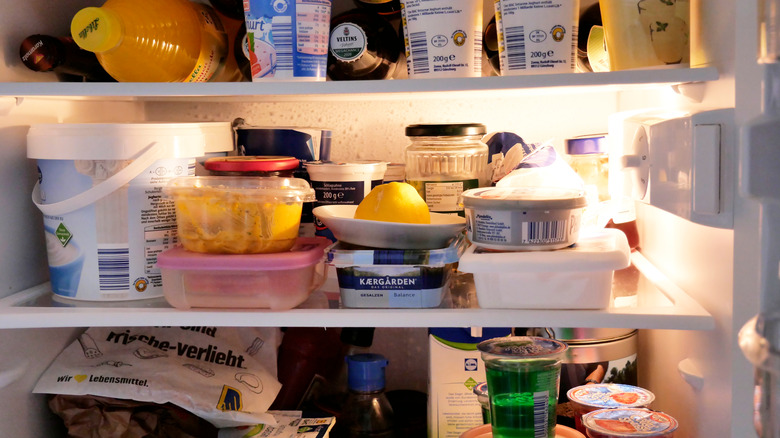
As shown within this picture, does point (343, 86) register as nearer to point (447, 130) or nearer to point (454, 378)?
point (447, 130)

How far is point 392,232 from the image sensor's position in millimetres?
1010

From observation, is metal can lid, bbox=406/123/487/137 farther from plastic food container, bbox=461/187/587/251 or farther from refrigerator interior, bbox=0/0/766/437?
plastic food container, bbox=461/187/587/251

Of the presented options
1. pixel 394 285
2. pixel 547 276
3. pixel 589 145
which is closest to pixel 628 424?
pixel 547 276

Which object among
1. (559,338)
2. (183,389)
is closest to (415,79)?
(559,338)

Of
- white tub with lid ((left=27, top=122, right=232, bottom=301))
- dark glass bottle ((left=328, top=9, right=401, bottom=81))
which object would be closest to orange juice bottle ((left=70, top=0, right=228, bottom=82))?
white tub with lid ((left=27, top=122, right=232, bottom=301))

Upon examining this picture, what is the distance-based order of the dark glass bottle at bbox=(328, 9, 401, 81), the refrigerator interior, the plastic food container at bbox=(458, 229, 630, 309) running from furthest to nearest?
the dark glass bottle at bbox=(328, 9, 401, 81), the plastic food container at bbox=(458, 229, 630, 309), the refrigerator interior

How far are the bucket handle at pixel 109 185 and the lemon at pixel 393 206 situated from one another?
300 mm

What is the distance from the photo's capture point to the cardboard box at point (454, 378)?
3.78 feet

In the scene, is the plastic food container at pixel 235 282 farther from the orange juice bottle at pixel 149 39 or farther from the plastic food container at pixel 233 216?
the orange juice bottle at pixel 149 39

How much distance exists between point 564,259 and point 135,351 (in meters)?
0.73

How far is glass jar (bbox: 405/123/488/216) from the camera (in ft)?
3.76

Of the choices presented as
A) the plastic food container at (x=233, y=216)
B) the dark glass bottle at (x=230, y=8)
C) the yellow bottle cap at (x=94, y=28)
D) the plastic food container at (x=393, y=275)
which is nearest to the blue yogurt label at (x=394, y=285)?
the plastic food container at (x=393, y=275)

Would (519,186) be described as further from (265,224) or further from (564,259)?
(265,224)

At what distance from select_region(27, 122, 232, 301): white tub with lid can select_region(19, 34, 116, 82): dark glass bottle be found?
0.10 metres
